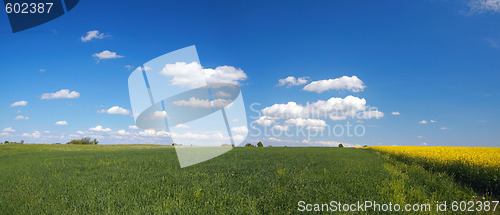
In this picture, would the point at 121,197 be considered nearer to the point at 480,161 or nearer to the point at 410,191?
the point at 410,191

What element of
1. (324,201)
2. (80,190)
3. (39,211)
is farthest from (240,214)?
(80,190)

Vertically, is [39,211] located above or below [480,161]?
below

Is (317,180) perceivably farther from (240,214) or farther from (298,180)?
(240,214)

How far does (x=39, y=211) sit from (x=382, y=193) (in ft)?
28.5

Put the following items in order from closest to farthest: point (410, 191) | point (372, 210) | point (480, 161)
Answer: point (372, 210) → point (410, 191) → point (480, 161)

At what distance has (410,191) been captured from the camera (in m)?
7.65

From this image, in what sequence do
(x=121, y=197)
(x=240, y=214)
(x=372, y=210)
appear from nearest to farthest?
1. (x=240, y=214)
2. (x=372, y=210)
3. (x=121, y=197)

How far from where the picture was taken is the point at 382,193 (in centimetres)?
736

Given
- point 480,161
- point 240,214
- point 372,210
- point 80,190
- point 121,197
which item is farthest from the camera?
point 480,161

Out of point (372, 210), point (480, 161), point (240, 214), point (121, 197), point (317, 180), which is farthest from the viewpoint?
point (480, 161)

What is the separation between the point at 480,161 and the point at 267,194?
10842 mm

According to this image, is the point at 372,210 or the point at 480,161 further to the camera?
the point at 480,161

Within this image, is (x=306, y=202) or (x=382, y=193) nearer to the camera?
(x=306, y=202)

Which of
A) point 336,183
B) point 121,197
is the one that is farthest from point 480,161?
point 121,197
